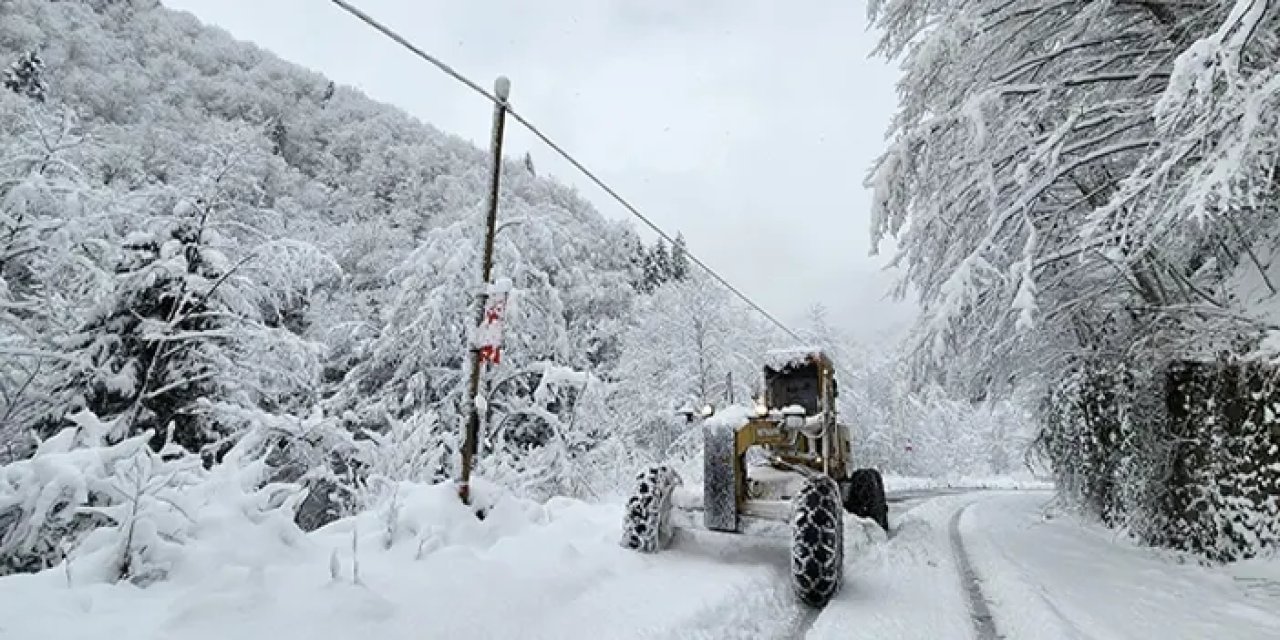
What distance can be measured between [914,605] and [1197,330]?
3939 millimetres

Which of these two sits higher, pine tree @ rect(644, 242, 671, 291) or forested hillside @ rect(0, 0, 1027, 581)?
pine tree @ rect(644, 242, 671, 291)

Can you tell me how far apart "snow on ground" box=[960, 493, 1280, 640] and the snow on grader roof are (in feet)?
9.76

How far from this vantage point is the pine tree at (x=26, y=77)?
112ft

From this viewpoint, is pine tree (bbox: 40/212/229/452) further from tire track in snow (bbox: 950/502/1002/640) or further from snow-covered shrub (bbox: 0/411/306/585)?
tire track in snow (bbox: 950/502/1002/640)

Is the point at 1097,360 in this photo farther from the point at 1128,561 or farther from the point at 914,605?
the point at 914,605

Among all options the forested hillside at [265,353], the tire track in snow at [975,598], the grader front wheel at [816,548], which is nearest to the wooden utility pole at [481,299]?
the forested hillside at [265,353]

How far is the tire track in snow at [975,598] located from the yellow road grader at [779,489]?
1.00 m

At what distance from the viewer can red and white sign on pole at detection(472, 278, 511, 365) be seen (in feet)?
17.1

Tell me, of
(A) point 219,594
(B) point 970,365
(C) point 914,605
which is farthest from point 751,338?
(A) point 219,594

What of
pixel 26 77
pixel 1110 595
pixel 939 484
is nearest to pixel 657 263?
pixel 939 484

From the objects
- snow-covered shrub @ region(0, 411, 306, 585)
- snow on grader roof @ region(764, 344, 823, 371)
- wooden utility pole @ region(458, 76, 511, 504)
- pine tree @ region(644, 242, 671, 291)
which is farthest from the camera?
pine tree @ region(644, 242, 671, 291)

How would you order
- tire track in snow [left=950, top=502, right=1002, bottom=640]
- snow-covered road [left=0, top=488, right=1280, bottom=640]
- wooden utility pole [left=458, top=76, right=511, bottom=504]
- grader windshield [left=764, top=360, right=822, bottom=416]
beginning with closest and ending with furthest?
snow-covered road [left=0, top=488, right=1280, bottom=640] → tire track in snow [left=950, top=502, right=1002, bottom=640] → wooden utility pole [left=458, top=76, right=511, bottom=504] → grader windshield [left=764, top=360, right=822, bottom=416]

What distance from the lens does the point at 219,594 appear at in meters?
3.01

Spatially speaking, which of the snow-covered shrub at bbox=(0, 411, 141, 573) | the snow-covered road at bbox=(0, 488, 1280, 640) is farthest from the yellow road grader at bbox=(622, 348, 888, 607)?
the snow-covered shrub at bbox=(0, 411, 141, 573)
